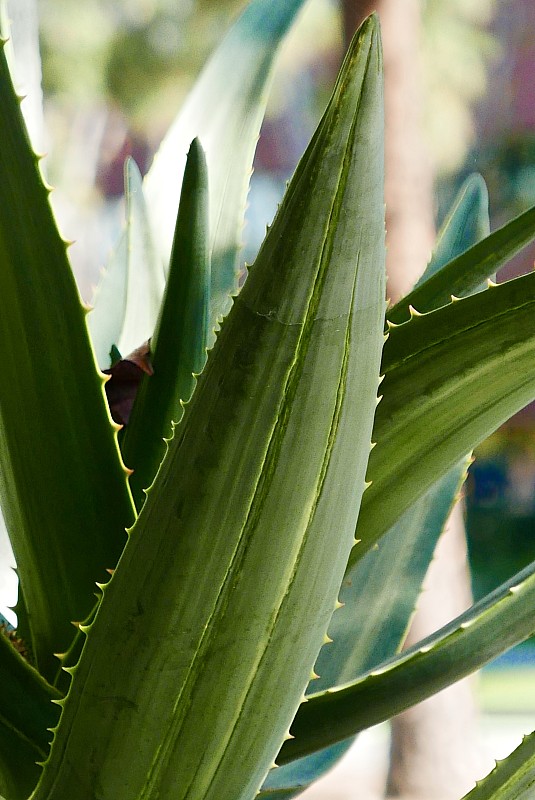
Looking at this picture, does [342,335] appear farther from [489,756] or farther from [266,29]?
[489,756]

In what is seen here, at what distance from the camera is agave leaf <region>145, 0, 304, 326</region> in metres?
0.32

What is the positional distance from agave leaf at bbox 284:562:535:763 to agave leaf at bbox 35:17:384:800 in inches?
1.5

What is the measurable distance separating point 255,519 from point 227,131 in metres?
0.22

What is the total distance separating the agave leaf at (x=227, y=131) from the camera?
1.03 ft

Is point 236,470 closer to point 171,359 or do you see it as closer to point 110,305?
point 171,359

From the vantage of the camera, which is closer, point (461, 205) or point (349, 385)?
point (349, 385)

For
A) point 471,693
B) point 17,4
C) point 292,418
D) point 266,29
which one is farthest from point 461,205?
point 471,693

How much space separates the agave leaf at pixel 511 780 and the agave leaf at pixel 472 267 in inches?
4.3

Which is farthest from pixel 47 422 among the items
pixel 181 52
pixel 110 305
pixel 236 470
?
pixel 181 52

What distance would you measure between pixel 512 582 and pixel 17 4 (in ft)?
2.06

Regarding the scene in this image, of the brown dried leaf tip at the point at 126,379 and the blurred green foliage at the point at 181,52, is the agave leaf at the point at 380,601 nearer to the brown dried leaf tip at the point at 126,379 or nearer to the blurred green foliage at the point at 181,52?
the brown dried leaf tip at the point at 126,379

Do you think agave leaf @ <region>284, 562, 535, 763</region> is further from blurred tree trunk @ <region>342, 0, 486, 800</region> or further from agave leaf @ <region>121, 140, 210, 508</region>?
blurred tree trunk @ <region>342, 0, 486, 800</region>

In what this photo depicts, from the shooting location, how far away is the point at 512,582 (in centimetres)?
20

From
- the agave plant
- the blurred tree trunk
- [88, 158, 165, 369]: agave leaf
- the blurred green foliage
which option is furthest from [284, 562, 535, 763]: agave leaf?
the blurred green foliage
